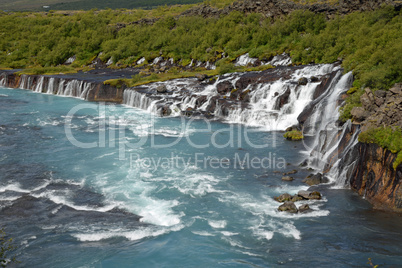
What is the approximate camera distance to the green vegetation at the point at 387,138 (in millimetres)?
23094

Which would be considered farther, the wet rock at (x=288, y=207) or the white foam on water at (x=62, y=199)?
the white foam on water at (x=62, y=199)

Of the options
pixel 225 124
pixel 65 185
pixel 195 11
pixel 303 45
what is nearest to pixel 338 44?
pixel 303 45

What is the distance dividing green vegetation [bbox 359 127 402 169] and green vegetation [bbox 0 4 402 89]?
8.00 m

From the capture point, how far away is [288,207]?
2312cm

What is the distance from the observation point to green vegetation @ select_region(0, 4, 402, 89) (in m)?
41.0

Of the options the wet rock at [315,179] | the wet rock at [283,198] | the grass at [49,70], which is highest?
the grass at [49,70]

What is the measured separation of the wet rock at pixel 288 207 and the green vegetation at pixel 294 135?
1452cm

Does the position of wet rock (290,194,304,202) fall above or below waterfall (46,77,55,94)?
below

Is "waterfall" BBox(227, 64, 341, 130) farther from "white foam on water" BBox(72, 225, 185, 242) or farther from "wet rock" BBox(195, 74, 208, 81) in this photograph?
"white foam on water" BBox(72, 225, 185, 242)

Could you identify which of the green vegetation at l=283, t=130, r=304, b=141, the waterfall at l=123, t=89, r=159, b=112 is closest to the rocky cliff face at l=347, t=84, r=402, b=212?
the green vegetation at l=283, t=130, r=304, b=141

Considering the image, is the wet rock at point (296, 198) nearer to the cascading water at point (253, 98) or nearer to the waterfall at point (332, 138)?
the waterfall at point (332, 138)

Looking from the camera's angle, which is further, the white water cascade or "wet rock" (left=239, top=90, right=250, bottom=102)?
the white water cascade

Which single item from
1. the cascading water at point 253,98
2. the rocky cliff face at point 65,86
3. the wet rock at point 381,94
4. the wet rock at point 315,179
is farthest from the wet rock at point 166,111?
the wet rock at point 381,94

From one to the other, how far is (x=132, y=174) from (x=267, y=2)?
62.1 metres
